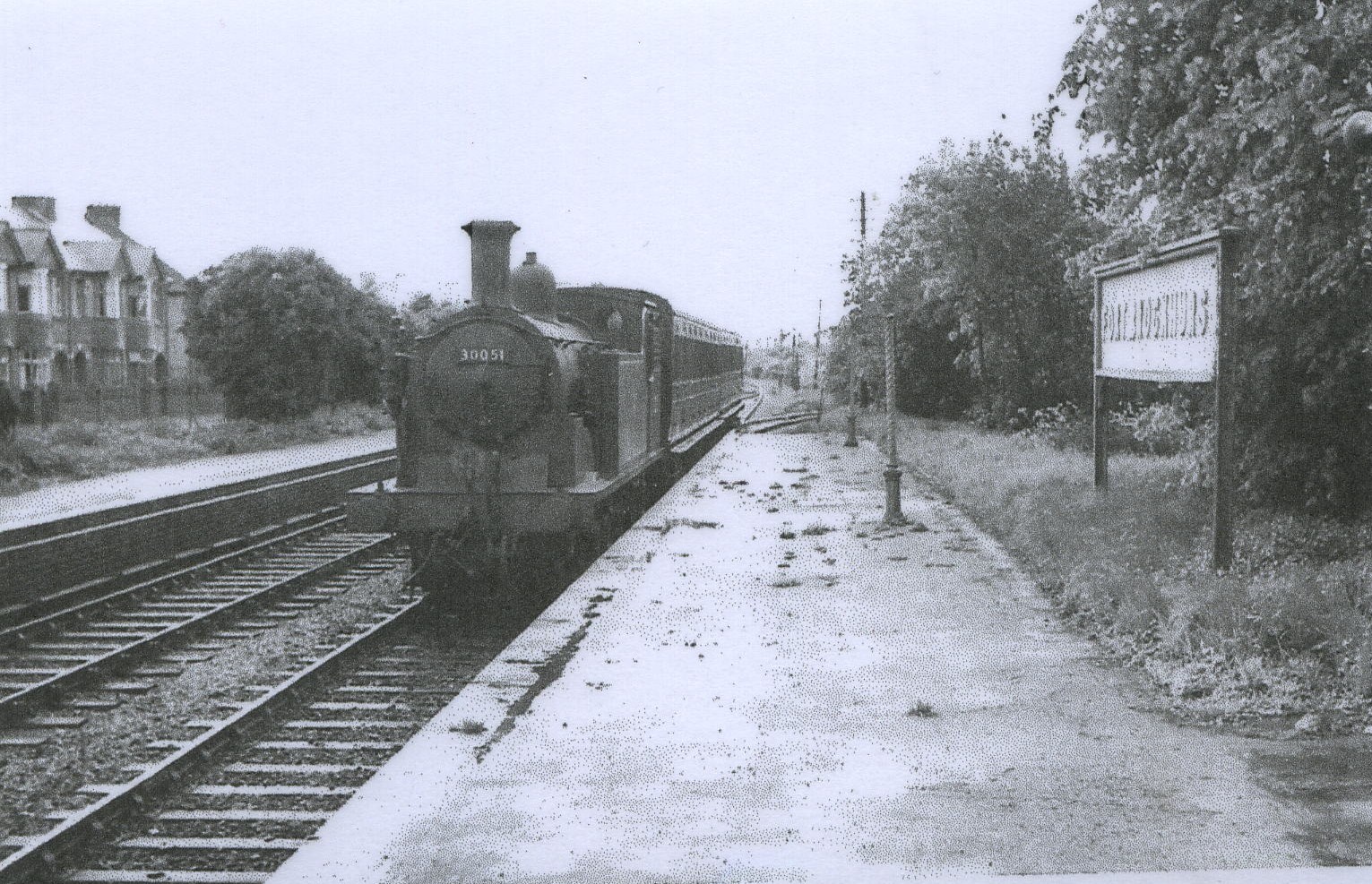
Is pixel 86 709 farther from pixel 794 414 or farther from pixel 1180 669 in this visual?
pixel 794 414

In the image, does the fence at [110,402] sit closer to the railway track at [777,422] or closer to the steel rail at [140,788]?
the railway track at [777,422]

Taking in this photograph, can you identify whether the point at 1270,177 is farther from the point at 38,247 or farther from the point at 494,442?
the point at 38,247

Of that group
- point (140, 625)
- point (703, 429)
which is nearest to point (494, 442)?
point (140, 625)

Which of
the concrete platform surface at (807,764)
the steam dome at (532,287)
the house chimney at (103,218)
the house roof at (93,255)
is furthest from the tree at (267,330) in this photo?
the concrete platform surface at (807,764)

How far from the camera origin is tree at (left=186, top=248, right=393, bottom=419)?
112 ft

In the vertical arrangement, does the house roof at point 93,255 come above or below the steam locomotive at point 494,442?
above

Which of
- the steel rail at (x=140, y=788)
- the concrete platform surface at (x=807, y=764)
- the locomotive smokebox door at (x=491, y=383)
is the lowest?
the steel rail at (x=140, y=788)

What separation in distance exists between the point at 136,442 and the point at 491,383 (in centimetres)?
1794

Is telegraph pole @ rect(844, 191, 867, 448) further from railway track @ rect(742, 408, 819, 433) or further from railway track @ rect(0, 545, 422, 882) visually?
railway track @ rect(0, 545, 422, 882)

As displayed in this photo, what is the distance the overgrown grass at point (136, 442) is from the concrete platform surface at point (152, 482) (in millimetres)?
442

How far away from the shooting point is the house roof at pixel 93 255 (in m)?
42.8

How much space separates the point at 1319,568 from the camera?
9.60 m

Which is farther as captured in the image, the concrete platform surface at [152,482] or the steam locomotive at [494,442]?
the concrete platform surface at [152,482]

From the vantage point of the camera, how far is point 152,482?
68.1 feet
